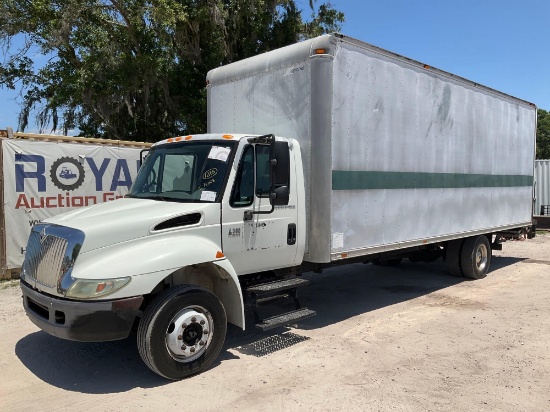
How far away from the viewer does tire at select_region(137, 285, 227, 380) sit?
14.4 feet

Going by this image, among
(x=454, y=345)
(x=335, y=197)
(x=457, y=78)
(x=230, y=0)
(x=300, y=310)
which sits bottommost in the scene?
(x=454, y=345)

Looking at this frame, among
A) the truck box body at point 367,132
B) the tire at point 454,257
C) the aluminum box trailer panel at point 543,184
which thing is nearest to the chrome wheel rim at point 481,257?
the tire at point 454,257

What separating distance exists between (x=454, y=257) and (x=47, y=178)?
8.55 meters

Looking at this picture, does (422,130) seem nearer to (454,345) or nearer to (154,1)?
(454,345)

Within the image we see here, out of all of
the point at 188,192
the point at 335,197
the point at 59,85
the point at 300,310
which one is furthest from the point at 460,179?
the point at 59,85

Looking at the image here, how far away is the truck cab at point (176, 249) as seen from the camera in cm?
422

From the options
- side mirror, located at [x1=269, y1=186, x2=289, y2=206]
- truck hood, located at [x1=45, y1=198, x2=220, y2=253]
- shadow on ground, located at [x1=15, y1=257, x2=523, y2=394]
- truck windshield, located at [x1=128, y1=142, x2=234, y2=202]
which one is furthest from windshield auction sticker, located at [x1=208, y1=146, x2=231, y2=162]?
shadow on ground, located at [x1=15, y1=257, x2=523, y2=394]

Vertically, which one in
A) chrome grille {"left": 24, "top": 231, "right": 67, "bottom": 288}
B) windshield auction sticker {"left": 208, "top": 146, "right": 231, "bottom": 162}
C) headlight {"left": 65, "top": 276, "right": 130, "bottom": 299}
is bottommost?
headlight {"left": 65, "top": 276, "right": 130, "bottom": 299}

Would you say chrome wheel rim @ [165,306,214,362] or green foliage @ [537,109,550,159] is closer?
chrome wheel rim @ [165,306,214,362]

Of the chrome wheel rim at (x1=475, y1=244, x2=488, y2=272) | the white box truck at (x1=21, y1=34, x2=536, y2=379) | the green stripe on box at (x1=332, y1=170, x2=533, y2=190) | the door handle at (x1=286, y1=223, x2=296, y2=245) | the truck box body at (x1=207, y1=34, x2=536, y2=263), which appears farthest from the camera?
the chrome wheel rim at (x1=475, y1=244, x2=488, y2=272)

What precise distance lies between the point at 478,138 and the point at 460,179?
108 cm

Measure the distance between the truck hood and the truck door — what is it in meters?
0.27

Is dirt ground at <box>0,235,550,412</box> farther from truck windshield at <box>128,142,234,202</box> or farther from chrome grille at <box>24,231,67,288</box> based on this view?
truck windshield at <box>128,142,234,202</box>

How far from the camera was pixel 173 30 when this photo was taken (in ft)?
49.9
